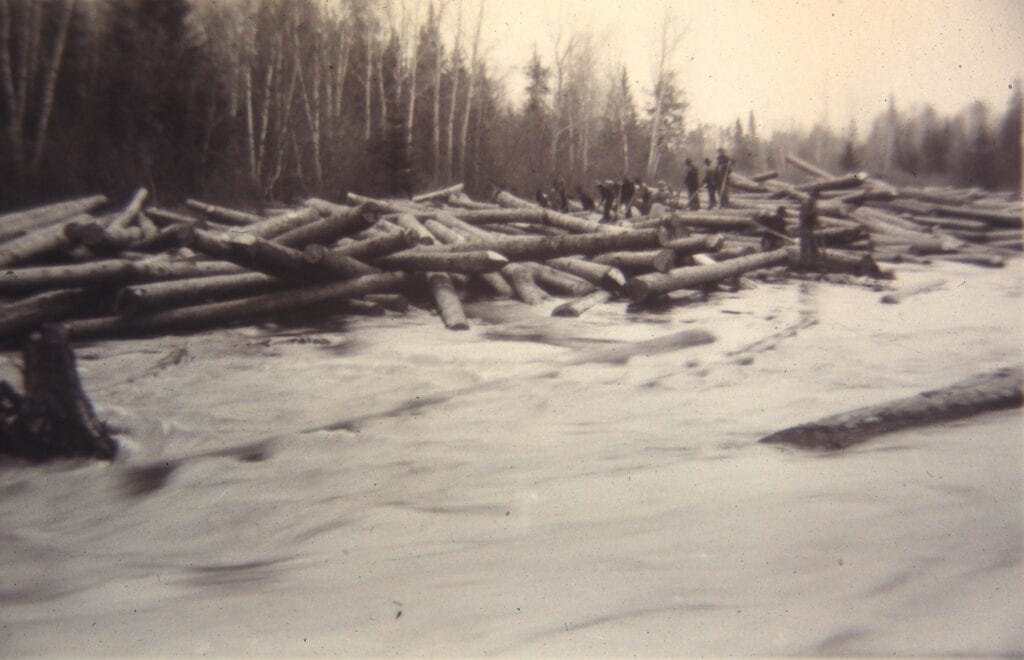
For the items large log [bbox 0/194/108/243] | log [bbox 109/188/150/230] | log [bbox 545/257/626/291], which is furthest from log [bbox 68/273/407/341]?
log [bbox 109/188/150/230]

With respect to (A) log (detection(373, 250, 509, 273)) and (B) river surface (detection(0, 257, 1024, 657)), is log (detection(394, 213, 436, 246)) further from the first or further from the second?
(B) river surface (detection(0, 257, 1024, 657))

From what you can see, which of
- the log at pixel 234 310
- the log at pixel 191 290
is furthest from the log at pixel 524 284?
the log at pixel 191 290

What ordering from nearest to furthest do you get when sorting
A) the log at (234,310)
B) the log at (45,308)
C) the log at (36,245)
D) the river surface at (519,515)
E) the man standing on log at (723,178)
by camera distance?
the river surface at (519,515), the log at (45,308), the log at (234,310), the log at (36,245), the man standing on log at (723,178)

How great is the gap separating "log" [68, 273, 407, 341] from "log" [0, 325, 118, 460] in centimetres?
236

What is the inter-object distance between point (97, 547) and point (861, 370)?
4056mm

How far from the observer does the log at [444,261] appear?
7055mm

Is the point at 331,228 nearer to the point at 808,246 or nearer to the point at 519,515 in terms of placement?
the point at 519,515

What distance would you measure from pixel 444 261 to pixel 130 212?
4.21 metres

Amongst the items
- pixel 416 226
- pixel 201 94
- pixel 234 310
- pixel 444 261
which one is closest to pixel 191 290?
pixel 234 310

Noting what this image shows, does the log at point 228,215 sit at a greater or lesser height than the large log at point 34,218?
greater

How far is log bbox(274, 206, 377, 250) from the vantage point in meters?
6.25

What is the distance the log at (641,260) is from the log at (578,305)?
34.9 inches

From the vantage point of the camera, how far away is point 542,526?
2135mm

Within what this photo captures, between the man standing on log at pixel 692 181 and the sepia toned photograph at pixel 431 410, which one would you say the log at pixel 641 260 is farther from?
the man standing on log at pixel 692 181
